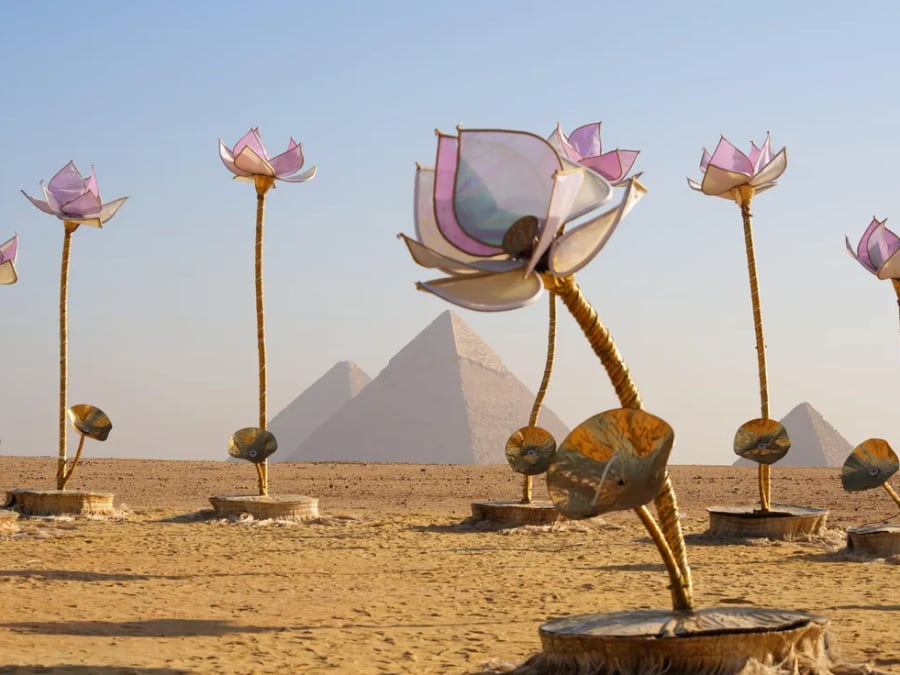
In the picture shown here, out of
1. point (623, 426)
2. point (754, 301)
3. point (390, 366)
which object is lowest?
point (623, 426)

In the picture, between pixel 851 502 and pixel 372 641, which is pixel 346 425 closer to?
pixel 851 502

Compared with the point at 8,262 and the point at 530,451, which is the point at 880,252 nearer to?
the point at 530,451

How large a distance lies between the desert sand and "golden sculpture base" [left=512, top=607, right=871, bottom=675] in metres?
0.62

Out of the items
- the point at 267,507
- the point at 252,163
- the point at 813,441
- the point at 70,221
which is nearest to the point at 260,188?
the point at 252,163

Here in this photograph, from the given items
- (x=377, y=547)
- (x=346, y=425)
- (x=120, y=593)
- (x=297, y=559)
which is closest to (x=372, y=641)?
(x=120, y=593)

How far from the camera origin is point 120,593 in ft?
31.0

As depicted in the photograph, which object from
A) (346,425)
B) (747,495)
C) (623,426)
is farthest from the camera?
(346,425)

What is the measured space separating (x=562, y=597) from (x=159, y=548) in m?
5.26

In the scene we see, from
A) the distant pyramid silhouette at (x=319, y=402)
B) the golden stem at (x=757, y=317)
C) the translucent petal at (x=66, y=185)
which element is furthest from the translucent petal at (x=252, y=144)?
the distant pyramid silhouette at (x=319, y=402)

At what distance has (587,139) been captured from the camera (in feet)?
50.4

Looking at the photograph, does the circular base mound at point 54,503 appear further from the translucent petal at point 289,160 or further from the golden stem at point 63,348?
the translucent petal at point 289,160

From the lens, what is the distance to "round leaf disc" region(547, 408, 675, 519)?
18.2 ft

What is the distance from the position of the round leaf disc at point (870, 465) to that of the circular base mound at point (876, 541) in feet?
1.56

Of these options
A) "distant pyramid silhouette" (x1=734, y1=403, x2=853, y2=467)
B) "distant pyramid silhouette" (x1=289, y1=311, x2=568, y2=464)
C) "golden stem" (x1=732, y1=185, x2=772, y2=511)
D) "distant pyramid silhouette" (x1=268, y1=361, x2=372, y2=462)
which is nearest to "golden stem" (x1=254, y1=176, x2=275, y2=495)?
"golden stem" (x1=732, y1=185, x2=772, y2=511)
